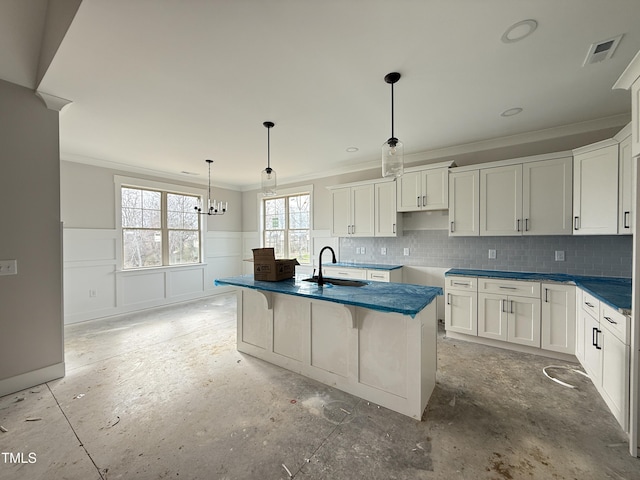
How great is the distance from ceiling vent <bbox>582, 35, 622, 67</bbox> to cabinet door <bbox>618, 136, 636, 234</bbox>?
90cm

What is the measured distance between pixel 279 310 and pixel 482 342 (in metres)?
2.67

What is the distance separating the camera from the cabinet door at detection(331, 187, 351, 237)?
4.78 metres

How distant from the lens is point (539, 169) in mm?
3178

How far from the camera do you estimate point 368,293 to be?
2.22m

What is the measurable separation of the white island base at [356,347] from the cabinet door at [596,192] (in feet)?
6.87

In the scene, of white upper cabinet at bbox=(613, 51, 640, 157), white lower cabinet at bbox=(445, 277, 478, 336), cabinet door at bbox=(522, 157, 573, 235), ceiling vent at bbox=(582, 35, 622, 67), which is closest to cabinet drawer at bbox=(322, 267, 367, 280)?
white lower cabinet at bbox=(445, 277, 478, 336)

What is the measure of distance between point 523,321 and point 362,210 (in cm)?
269

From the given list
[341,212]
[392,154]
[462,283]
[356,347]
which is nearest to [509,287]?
[462,283]

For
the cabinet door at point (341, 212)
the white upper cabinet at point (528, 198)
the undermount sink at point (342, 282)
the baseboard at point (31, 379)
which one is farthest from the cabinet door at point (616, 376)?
the baseboard at point (31, 379)

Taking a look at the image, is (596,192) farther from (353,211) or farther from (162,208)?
(162,208)

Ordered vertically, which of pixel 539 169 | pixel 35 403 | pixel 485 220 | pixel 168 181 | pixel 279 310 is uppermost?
pixel 168 181

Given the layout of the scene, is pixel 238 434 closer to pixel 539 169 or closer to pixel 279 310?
pixel 279 310

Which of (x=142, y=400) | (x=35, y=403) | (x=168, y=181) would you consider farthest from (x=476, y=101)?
(x=168, y=181)

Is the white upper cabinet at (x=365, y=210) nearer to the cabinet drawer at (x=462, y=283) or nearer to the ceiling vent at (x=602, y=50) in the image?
the cabinet drawer at (x=462, y=283)
